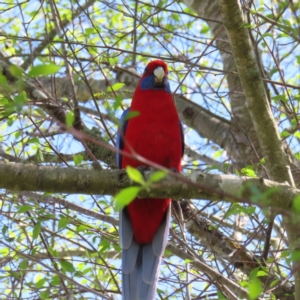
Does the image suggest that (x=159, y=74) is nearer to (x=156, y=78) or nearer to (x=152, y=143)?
(x=156, y=78)

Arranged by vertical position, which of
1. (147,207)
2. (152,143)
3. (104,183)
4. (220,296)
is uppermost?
(152,143)

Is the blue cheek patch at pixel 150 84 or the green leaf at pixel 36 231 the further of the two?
the blue cheek patch at pixel 150 84

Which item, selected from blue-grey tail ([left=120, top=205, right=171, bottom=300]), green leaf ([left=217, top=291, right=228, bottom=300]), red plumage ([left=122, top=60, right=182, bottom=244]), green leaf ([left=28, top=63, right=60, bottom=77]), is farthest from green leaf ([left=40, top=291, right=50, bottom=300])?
green leaf ([left=28, top=63, right=60, bottom=77])

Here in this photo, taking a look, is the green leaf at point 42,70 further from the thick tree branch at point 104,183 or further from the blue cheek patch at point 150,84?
the blue cheek patch at point 150,84

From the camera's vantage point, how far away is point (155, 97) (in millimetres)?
4672

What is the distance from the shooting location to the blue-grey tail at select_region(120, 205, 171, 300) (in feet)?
13.8

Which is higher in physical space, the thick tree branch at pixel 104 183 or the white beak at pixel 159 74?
the white beak at pixel 159 74

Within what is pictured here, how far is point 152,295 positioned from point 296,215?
2.38m

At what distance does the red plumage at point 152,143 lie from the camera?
430cm

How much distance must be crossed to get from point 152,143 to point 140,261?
1.00 m

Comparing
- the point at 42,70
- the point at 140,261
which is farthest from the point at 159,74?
the point at 42,70

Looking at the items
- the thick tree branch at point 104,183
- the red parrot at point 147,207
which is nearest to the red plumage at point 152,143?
the red parrot at point 147,207

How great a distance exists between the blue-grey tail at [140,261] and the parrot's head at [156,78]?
3.77ft

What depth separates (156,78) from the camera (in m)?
4.94
